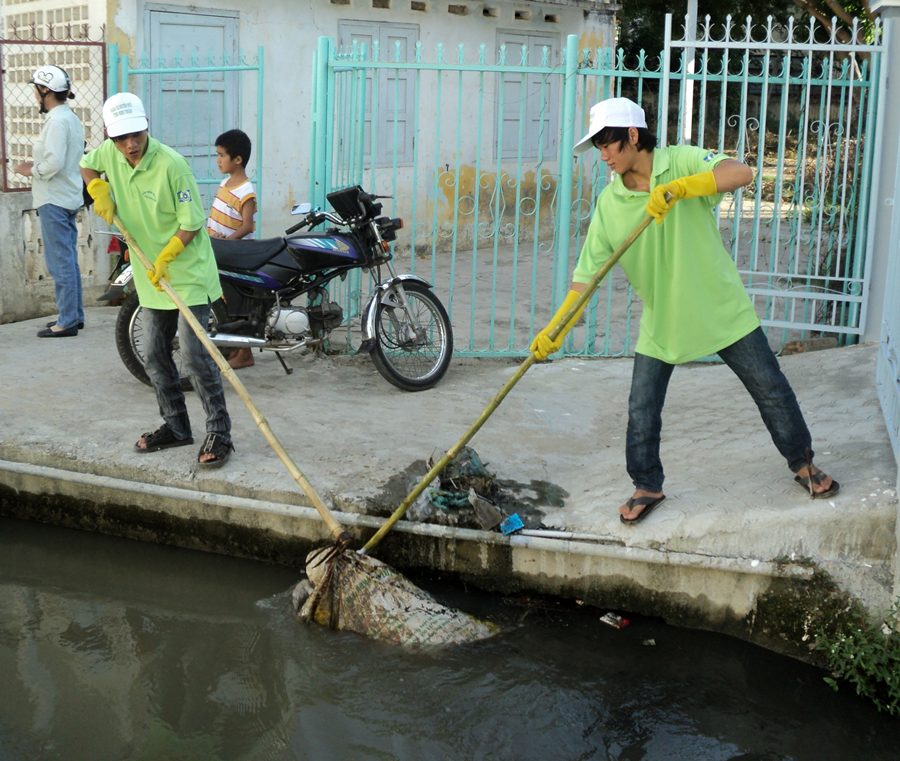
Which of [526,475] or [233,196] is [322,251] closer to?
[233,196]

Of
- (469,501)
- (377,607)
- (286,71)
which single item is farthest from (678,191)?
(286,71)

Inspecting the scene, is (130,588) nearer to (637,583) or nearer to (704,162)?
(637,583)

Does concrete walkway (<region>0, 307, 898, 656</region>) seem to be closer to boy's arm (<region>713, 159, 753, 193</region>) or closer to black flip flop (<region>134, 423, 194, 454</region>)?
black flip flop (<region>134, 423, 194, 454</region>)

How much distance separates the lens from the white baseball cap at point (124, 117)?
18.6 ft

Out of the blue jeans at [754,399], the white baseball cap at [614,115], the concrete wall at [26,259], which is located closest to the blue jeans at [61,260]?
the concrete wall at [26,259]

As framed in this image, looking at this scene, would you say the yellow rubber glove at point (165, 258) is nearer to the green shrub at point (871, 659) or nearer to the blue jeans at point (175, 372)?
the blue jeans at point (175, 372)

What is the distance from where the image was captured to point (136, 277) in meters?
5.97

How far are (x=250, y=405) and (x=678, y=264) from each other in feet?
6.47

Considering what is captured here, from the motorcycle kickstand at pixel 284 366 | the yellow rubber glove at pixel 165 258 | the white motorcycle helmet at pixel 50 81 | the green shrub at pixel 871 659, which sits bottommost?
the green shrub at pixel 871 659

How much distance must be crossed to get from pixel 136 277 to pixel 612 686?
9.82 ft

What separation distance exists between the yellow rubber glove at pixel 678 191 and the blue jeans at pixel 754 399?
67 cm

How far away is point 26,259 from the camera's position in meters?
9.42

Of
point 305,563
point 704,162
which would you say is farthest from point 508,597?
point 704,162

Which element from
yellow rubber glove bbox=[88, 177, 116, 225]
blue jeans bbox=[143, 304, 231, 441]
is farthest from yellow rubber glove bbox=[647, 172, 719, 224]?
yellow rubber glove bbox=[88, 177, 116, 225]
